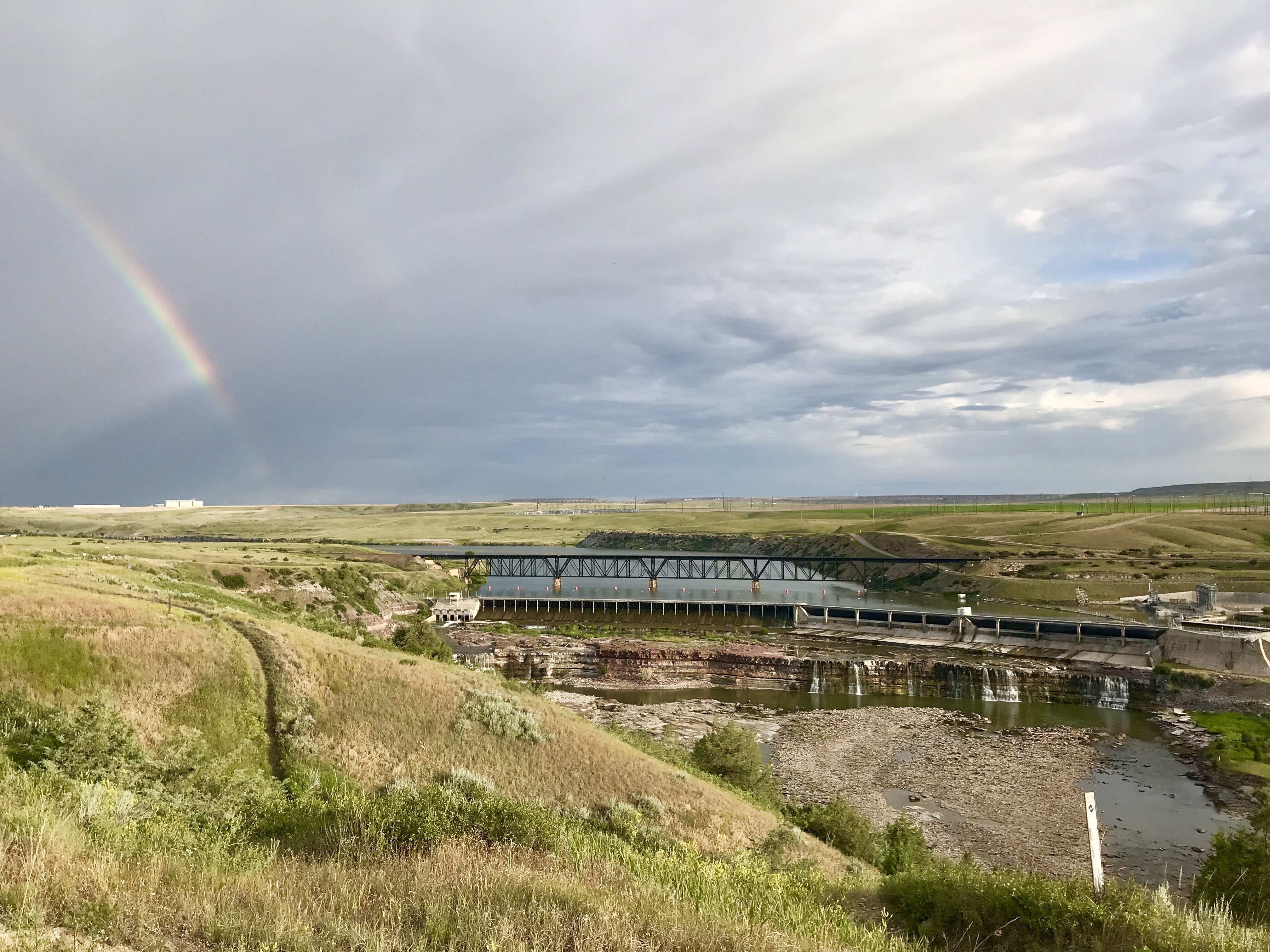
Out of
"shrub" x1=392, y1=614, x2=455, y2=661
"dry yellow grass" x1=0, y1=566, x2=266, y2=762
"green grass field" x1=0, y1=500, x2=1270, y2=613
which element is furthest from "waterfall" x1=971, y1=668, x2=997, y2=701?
"dry yellow grass" x1=0, y1=566, x2=266, y2=762

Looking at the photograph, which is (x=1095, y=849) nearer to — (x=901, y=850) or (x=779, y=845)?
(x=779, y=845)

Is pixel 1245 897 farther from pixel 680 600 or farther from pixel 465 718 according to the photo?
pixel 680 600

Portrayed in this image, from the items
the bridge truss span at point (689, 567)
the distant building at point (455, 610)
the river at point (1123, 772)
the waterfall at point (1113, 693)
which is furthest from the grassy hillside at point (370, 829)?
the bridge truss span at point (689, 567)

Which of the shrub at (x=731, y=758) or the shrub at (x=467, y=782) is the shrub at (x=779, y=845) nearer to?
the shrub at (x=467, y=782)

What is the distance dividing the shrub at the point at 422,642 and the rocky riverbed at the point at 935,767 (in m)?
10.2

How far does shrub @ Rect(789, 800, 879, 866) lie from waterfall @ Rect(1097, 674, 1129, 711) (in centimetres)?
3783

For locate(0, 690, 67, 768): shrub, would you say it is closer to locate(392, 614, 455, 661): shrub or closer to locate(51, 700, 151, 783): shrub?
locate(51, 700, 151, 783): shrub

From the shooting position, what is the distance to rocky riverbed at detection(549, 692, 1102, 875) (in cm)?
2903

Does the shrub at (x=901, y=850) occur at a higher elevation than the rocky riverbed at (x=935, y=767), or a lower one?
higher

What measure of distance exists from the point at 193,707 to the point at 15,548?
45201 millimetres

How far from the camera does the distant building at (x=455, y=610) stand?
287ft

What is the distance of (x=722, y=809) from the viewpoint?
1981cm

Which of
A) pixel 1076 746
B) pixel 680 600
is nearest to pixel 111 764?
pixel 1076 746

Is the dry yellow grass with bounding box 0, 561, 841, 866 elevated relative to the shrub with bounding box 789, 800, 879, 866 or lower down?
elevated
